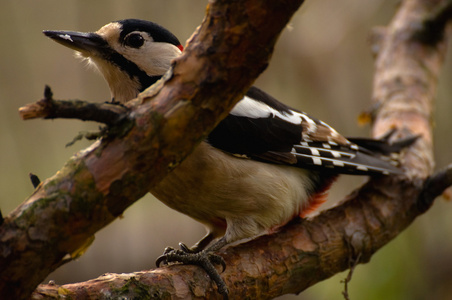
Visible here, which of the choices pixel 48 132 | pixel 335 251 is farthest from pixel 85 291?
pixel 48 132

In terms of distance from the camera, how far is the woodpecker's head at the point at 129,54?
6.95 feet

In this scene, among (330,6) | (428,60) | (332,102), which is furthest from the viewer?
(332,102)

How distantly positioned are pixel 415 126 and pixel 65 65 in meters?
3.27

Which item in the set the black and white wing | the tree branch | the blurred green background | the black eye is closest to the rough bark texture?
the tree branch

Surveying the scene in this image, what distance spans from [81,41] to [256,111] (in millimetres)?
845

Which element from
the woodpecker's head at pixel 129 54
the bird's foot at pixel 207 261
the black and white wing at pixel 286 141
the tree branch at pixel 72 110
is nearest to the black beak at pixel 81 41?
the woodpecker's head at pixel 129 54

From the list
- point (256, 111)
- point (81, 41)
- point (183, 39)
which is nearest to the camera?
point (81, 41)

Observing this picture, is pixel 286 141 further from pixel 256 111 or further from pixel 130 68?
pixel 130 68

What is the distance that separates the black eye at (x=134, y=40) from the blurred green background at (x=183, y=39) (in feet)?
7.51

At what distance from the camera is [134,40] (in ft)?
7.06

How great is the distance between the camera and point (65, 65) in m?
4.67

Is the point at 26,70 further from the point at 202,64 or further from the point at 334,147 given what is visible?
the point at 202,64

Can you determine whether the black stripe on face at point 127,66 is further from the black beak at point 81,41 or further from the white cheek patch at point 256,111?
the white cheek patch at point 256,111

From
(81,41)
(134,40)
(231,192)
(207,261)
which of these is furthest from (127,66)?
(207,261)
